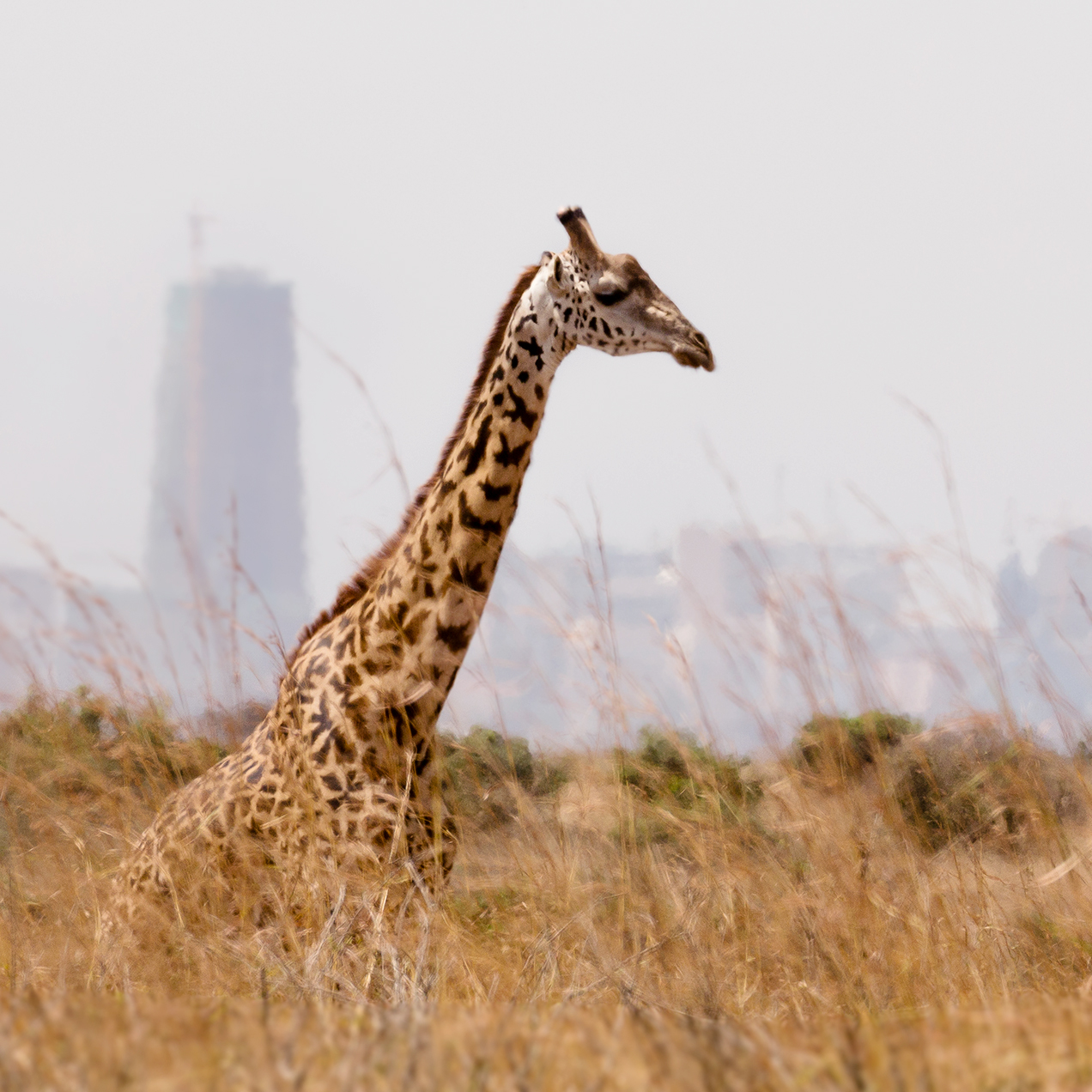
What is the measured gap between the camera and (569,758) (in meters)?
3.46

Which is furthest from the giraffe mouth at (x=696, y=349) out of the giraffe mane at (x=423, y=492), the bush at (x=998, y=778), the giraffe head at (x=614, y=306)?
the bush at (x=998, y=778)

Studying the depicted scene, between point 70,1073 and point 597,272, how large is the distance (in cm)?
257

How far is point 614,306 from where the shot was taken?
10.1 feet

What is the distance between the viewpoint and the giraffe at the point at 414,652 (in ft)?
9.22

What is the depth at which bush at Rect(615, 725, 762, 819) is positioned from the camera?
2818mm

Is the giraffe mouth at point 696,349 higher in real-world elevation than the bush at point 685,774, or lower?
higher

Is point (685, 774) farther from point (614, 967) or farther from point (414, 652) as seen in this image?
point (614, 967)

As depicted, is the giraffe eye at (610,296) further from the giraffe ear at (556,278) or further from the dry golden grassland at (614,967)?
the dry golden grassland at (614,967)

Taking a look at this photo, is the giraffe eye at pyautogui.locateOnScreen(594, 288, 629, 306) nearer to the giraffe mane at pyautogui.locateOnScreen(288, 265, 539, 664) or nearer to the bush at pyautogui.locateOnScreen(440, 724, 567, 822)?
the giraffe mane at pyautogui.locateOnScreen(288, 265, 539, 664)

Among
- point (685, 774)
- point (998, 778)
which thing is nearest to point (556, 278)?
point (998, 778)

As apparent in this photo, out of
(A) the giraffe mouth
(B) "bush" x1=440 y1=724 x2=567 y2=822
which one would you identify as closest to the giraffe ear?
(A) the giraffe mouth

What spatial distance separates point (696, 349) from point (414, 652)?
1.17 meters

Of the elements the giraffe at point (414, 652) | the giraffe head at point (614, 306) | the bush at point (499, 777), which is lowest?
the bush at point (499, 777)

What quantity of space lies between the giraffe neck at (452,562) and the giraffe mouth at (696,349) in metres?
0.34
